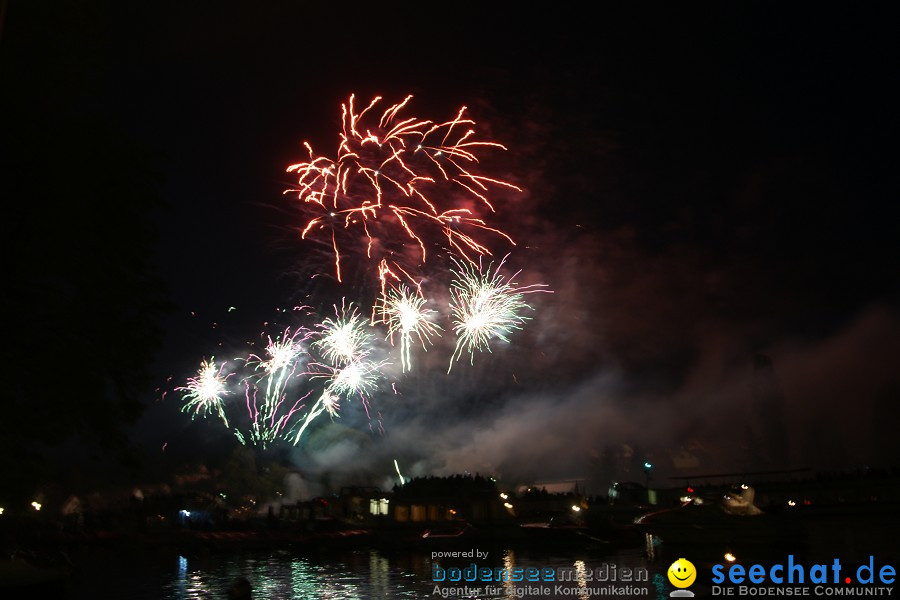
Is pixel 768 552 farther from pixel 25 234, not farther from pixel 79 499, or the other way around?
pixel 79 499

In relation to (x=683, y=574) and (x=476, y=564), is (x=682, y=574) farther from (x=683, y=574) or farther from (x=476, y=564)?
(x=476, y=564)

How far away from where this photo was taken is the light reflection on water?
22.9 metres

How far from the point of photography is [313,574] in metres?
29.6

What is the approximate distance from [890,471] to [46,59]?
7564cm

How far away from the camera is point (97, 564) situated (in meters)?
37.3

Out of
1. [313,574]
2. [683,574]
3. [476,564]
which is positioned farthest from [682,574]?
[313,574]

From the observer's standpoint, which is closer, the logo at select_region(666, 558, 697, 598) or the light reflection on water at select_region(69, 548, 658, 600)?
the logo at select_region(666, 558, 697, 598)

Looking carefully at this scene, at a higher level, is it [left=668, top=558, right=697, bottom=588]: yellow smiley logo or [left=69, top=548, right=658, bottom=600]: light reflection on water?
[left=668, top=558, right=697, bottom=588]: yellow smiley logo

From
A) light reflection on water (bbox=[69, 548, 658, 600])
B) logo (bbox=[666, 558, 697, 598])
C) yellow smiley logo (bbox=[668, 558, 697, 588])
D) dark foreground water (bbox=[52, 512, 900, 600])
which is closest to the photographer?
logo (bbox=[666, 558, 697, 598])

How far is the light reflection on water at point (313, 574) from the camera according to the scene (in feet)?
75.3

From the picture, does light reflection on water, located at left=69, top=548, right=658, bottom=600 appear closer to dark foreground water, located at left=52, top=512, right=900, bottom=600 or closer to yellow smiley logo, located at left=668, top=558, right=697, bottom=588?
dark foreground water, located at left=52, top=512, right=900, bottom=600

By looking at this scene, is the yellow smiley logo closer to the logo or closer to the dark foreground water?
the logo

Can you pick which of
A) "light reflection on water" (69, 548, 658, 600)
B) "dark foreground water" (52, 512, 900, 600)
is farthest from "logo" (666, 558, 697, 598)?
"light reflection on water" (69, 548, 658, 600)

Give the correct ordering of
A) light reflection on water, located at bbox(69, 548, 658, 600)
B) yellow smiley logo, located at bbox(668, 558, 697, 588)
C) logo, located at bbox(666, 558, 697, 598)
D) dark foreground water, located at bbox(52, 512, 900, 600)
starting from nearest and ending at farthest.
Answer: logo, located at bbox(666, 558, 697, 598) < yellow smiley logo, located at bbox(668, 558, 697, 588) < dark foreground water, located at bbox(52, 512, 900, 600) < light reflection on water, located at bbox(69, 548, 658, 600)
